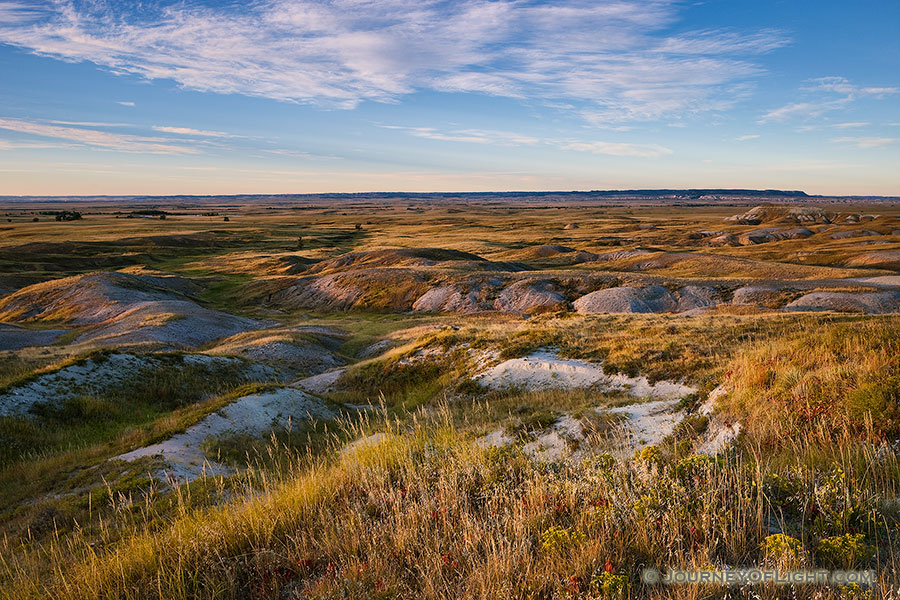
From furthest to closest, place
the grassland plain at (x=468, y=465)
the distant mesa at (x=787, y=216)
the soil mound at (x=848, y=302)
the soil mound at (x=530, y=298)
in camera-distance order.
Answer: the distant mesa at (x=787, y=216) → the soil mound at (x=530, y=298) → the soil mound at (x=848, y=302) → the grassland plain at (x=468, y=465)

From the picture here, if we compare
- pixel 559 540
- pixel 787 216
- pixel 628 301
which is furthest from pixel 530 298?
pixel 787 216

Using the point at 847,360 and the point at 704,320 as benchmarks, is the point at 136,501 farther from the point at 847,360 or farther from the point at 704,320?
the point at 704,320

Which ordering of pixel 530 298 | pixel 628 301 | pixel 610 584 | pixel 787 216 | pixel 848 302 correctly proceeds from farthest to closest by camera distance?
1. pixel 787 216
2. pixel 530 298
3. pixel 628 301
4. pixel 848 302
5. pixel 610 584

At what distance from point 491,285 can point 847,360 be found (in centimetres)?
4543

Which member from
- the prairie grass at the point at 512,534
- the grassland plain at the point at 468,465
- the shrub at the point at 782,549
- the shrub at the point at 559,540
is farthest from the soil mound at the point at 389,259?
the shrub at the point at 782,549

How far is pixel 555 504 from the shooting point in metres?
5.38

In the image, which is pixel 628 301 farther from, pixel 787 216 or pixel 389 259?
pixel 787 216

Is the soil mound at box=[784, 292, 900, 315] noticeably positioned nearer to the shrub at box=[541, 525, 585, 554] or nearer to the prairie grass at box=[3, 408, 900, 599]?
the prairie grass at box=[3, 408, 900, 599]

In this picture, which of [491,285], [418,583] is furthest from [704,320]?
[491,285]
